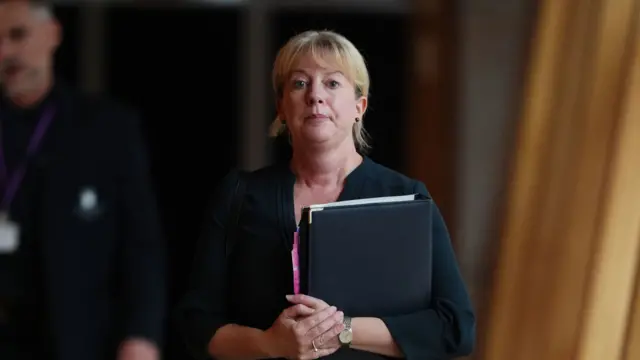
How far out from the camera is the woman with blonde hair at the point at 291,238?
0.54m

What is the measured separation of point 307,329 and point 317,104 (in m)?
0.15

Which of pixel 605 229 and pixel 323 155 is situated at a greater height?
pixel 323 155

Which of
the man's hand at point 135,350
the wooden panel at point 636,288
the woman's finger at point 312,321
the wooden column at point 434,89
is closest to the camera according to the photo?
the woman's finger at point 312,321

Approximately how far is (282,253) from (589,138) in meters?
0.48

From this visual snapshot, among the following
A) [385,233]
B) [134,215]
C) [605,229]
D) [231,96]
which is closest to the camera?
[385,233]

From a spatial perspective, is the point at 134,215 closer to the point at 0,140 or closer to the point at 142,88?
the point at 0,140

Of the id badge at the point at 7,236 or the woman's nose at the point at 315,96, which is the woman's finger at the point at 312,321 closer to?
the woman's nose at the point at 315,96

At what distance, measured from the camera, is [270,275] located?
1.78 ft

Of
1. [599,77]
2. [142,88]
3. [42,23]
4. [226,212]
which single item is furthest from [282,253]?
[142,88]

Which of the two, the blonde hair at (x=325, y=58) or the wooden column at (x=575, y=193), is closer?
the blonde hair at (x=325, y=58)

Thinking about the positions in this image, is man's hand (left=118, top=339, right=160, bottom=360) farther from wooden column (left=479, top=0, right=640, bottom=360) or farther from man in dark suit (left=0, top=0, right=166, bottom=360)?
wooden column (left=479, top=0, right=640, bottom=360)

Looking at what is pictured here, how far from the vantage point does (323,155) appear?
556mm

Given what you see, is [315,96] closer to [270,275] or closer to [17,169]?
[270,275]

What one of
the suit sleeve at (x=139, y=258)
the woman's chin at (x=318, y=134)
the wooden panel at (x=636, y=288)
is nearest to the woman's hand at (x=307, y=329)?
the woman's chin at (x=318, y=134)
